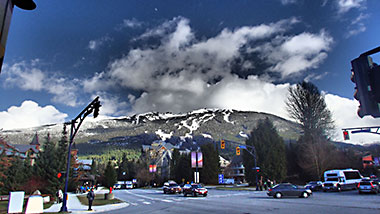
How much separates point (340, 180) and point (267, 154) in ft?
64.5

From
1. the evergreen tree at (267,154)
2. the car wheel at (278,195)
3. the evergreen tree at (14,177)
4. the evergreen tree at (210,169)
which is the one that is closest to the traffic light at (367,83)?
the car wheel at (278,195)

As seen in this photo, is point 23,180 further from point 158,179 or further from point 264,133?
point 158,179

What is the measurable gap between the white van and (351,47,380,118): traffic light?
36213 mm

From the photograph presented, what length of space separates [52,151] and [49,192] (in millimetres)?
7938

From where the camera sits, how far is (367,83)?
4.14m

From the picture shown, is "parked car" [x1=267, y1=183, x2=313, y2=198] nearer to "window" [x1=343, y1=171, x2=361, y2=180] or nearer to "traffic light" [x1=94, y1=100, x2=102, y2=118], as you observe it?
"window" [x1=343, y1=171, x2=361, y2=180]

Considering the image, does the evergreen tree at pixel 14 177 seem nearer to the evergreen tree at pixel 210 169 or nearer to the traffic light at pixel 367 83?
the evergreen tree at pixel 210 169

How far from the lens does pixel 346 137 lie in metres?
30.6

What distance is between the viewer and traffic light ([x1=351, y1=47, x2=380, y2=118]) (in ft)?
13.2

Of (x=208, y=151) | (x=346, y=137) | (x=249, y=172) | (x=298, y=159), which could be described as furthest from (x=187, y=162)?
(x=346, y=137)

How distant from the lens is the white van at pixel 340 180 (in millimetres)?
35125

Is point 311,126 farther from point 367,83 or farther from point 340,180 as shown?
point 367,83

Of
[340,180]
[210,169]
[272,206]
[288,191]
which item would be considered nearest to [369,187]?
[340,180]

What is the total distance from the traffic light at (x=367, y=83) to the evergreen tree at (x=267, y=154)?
170 ft
